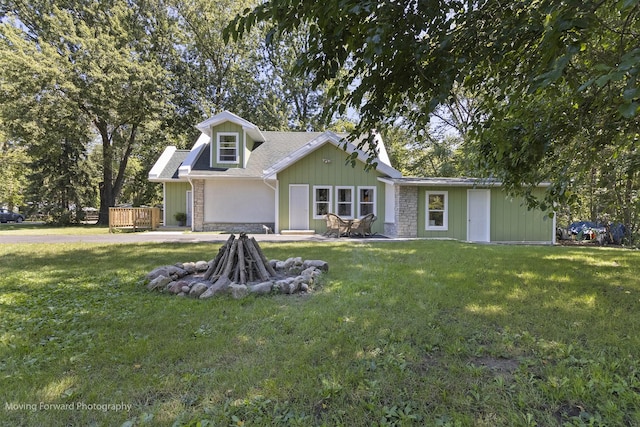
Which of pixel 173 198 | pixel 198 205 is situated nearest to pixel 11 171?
pixel 173 198

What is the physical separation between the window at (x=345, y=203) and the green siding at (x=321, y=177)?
0.20m

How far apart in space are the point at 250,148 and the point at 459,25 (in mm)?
15822

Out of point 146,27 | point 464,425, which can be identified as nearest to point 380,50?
point 464,425

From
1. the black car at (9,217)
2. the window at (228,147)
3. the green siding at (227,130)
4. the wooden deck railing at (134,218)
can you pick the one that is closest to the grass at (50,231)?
the wooden deck railing at (134,218)

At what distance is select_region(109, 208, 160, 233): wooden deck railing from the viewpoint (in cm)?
1530

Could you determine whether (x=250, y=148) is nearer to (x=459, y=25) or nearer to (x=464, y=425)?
(x=459, y=25)

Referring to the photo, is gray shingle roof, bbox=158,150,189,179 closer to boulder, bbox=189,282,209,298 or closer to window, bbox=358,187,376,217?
window, bbox=358,187,376,217

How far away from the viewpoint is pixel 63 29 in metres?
19.6

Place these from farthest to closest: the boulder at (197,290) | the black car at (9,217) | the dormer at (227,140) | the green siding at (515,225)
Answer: the black car at (9,217) → the dormer at (227,140) → the green siding at (515,225) → the boulder at (197,290)

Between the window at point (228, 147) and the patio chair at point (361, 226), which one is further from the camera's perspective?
the window at point (228, 147)

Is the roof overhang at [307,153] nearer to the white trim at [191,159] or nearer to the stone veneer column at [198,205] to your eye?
the stone veneer column at [198,205]

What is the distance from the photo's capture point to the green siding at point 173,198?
726 inches

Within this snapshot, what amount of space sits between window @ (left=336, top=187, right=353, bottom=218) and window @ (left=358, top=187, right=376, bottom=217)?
40 centimetres

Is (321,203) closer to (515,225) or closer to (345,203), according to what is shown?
(345,203)
